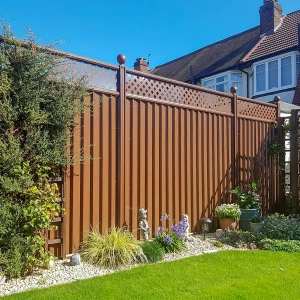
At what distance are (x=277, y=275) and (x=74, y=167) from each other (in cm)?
281

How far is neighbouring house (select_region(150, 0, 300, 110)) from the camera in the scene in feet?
42.6

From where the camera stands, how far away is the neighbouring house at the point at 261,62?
13.0m

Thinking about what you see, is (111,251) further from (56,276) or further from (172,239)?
(172,239)

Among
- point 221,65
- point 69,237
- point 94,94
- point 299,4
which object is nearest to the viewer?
point 69,237

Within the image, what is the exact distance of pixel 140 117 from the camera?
17.3 feet

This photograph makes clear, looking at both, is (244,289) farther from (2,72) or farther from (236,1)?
(236,1)

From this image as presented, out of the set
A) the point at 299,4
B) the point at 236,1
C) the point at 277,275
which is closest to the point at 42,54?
the point at 277,275

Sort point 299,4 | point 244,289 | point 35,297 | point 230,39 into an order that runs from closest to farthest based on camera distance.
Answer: point 35,297
point 244,289
point 299,4
point 230,39

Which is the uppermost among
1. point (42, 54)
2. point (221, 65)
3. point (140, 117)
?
point (221, 65)

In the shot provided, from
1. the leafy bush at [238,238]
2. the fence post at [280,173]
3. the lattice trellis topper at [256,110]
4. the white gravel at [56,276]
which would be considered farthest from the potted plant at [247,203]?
the white gravel at [56,276]

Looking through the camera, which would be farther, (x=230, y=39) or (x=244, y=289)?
(x=230, y=39)

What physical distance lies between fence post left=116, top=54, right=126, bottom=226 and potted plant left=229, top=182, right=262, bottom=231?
2.66 metres

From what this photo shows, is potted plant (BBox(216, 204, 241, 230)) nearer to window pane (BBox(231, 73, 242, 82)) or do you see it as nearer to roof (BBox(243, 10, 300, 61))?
roof (BBox(243, 10, 300, 61))

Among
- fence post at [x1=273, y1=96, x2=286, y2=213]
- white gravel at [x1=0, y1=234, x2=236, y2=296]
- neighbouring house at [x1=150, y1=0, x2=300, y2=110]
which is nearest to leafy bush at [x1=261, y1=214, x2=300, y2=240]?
white gravel at [x1=0, y1=234, x2=236, y2=296]
